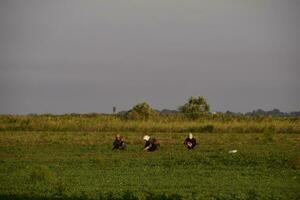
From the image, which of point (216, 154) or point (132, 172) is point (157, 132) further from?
point (132, 172)

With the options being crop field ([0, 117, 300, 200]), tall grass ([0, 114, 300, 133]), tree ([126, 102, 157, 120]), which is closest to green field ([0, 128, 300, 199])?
crop field ([0, 117, 300, 200])

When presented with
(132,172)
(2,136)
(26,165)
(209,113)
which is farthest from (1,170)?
(209,113)

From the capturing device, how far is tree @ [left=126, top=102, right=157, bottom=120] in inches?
2628

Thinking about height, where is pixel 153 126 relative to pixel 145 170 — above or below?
above

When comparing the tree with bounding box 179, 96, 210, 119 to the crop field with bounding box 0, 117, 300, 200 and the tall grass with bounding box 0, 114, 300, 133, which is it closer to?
the tall grass with bounding box 0, 114, 300, 133

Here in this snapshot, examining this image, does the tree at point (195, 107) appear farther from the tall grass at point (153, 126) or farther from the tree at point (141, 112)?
the tall grass at point (153, 126)

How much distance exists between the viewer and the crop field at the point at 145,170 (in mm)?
19453

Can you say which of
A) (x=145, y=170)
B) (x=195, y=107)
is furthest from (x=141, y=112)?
(x=145, y=170)

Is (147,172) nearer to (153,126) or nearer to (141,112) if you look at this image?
(153,126)

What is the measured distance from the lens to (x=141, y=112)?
7162 cm

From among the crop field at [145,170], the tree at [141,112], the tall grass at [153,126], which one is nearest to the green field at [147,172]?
the crop field at [145,170]

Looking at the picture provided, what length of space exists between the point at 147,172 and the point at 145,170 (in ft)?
2.12

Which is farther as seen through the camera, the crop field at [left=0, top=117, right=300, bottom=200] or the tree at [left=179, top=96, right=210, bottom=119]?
the tree at [left=179, top=96, right=210, bottom=119]

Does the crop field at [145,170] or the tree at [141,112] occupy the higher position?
the tree at [141,112]
